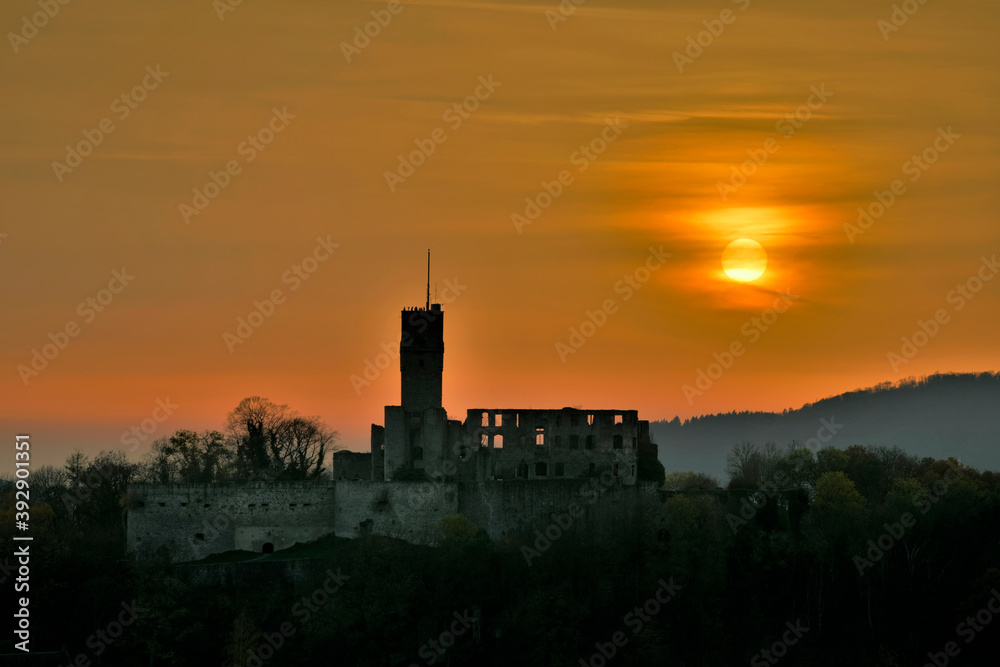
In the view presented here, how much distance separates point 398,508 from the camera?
70438mm

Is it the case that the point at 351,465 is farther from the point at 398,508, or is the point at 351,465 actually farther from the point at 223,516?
the point at 223,516

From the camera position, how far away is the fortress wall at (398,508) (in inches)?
2766

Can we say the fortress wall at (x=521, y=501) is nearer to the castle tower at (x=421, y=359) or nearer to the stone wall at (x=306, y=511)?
the stone wall at (x=306, y=511)

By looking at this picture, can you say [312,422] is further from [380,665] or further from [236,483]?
[380,665]

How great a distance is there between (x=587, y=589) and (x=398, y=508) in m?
9.45

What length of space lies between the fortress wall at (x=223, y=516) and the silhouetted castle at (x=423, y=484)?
0.15 ft

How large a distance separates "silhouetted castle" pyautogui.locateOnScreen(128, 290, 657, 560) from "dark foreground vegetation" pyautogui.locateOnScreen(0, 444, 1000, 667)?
1.38m

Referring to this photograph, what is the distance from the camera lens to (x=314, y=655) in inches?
2603

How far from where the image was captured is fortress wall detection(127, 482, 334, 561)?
69062mm

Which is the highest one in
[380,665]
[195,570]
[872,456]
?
[872,456]

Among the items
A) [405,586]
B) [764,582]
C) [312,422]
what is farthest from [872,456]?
[405,586]

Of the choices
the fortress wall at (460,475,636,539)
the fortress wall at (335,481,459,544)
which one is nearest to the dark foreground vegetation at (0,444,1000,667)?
the fortress wall at (460,475,636,539)

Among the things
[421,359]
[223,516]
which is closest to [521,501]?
[421,359]

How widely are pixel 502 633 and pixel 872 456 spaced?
40578 millimetres
